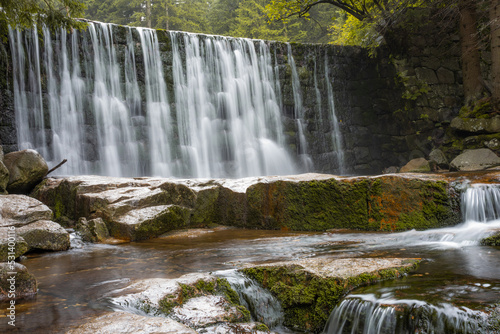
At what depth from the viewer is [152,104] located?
1227cm

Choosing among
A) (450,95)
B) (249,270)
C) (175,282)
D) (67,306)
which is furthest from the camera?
(450,95)

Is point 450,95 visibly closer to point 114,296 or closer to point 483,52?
point 483,52

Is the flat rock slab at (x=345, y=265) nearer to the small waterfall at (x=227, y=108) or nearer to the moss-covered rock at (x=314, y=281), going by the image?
the moss-covered rock at (x=314, y=281)

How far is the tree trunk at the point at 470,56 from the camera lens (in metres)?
12.8

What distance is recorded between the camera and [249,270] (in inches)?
133

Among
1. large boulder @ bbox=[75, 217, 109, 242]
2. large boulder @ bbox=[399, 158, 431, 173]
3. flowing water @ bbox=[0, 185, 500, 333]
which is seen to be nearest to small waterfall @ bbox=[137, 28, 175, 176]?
large boulder @ bbox=[75, 217, 109, 242]

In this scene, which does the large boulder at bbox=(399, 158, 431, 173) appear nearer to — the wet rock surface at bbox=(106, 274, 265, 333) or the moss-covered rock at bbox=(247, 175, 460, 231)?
the moss-covered rock at bbox=(247, 175, 460, 231)

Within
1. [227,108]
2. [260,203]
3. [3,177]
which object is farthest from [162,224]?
[227,108]

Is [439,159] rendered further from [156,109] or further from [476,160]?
[156,109]

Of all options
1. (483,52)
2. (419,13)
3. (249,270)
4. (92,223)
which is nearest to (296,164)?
(419,13)

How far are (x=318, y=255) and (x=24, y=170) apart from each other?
5903 millimetres

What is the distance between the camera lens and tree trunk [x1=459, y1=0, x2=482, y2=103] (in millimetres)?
12781

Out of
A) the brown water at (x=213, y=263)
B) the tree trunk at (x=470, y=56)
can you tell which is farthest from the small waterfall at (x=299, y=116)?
the brown water at (x=213, y=263)

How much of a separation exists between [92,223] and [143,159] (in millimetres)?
6064
